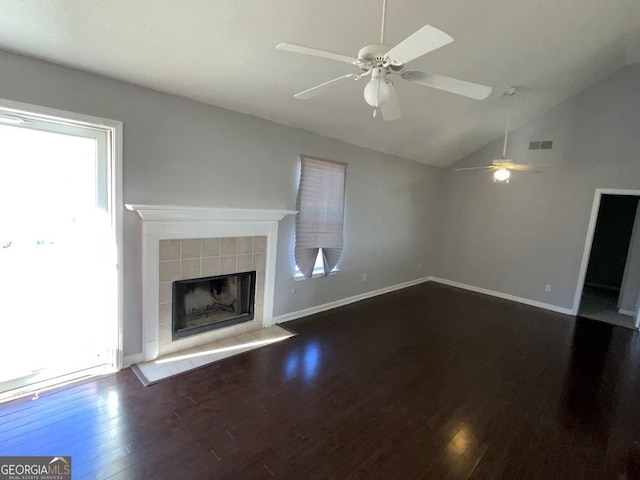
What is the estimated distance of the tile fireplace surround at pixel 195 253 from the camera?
2.79m

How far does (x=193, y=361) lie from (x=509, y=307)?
5186 mm

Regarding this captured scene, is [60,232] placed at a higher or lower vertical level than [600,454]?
higher

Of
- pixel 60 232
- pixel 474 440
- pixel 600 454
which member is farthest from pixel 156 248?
pixel 600 454

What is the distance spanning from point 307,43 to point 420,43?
4.89 feet

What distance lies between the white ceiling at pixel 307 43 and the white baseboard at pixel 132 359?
247 cm

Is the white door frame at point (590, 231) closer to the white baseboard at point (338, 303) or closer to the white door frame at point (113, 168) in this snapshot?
the white baseboard at point (338, 303)

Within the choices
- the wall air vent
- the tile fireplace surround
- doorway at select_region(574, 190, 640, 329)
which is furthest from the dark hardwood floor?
the wall air vent

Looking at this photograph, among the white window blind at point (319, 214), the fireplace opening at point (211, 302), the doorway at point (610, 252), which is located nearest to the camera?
the fireplace opening at point (211, 302)

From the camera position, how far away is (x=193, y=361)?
2.96m

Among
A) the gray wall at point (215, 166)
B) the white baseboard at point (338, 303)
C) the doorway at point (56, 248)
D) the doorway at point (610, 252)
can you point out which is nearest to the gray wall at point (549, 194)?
the doorway at point (610, 252)

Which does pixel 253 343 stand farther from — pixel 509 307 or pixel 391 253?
pixel 509 307

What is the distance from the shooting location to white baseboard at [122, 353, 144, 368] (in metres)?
2.77

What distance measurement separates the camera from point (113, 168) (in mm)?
2520

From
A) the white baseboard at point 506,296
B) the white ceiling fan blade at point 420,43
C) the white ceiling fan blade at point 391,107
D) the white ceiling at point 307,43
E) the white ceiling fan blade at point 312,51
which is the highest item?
the white ceiling at point 307,43
